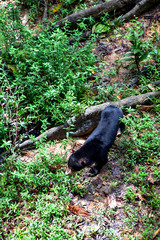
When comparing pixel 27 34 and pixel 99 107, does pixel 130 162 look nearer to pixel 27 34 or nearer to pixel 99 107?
pixel 99 107

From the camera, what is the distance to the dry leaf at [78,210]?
348 centimetres

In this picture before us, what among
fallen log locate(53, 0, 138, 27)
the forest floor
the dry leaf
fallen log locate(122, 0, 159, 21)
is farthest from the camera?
fallen log locate(53, 0, 138, 27)

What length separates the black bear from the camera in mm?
3730

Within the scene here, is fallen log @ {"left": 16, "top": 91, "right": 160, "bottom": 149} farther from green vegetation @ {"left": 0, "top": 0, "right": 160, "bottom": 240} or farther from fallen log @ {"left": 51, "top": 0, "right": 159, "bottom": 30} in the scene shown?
fallen log @ {"left": 51, "top": 0, "right": 159, "bottom": 30}

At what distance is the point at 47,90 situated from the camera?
15.4 feet

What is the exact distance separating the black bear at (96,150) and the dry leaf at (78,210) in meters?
0.64

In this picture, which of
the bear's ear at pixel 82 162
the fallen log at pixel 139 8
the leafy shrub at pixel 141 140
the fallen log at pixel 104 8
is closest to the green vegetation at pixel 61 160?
the leafy shrub at pixel 141 140

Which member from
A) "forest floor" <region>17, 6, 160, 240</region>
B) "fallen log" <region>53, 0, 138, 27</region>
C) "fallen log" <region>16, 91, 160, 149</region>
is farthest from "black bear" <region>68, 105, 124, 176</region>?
"fallen log" <region>53, 0, 138, 27</region>

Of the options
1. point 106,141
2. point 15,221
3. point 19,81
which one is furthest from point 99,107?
point 15,221

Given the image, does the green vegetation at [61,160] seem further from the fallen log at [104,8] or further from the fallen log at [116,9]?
the fallen log at [104,8]

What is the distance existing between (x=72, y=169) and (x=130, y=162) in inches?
43.8


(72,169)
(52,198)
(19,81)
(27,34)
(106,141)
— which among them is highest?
(27,34)

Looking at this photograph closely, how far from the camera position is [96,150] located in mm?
3809

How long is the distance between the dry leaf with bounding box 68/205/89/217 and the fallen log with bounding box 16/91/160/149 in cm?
166
